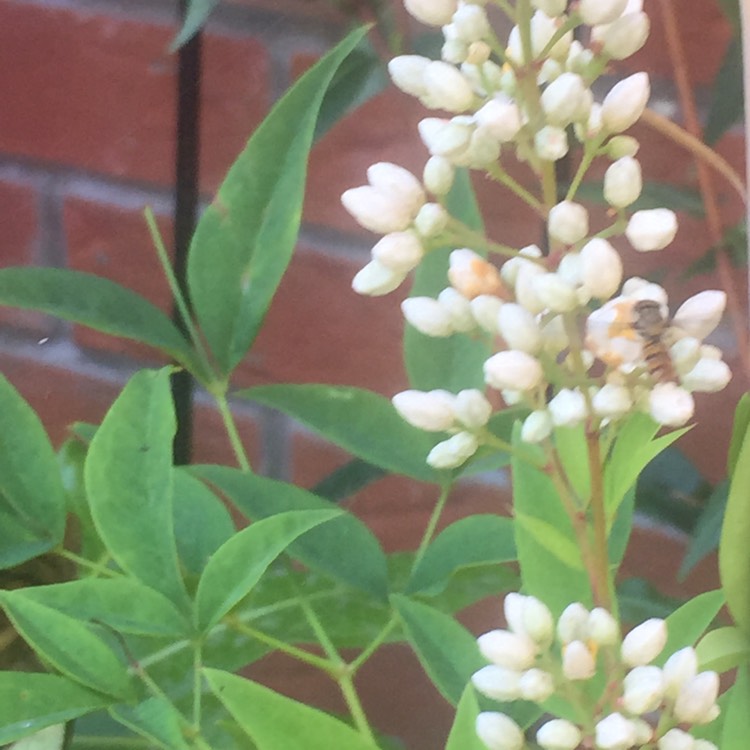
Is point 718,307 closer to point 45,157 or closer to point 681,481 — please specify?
point 681,481

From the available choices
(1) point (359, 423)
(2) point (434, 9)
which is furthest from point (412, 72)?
(1) point (359, 423)

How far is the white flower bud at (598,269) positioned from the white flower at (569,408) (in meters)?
0.02

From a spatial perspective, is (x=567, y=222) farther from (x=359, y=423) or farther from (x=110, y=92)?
(x=110, y=92)

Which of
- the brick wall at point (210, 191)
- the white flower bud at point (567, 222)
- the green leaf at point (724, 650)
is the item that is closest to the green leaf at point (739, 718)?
the green leaf at point (724, 650)

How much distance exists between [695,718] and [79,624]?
145mm

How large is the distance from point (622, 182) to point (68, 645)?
0.55 ft

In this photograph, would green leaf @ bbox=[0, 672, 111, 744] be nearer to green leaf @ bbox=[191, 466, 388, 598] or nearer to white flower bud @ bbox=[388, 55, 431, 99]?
green leaf @ bbox=[191, 466, 388, 598]

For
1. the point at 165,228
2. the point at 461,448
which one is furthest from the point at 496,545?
the point at 165,228

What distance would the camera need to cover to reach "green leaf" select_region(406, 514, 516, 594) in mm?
260

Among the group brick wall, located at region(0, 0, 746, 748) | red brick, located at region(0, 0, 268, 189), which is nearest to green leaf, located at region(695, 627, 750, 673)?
brick wall, located at region(0, 0, 746, 748)

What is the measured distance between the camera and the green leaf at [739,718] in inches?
7.5

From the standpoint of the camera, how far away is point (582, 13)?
166 mm

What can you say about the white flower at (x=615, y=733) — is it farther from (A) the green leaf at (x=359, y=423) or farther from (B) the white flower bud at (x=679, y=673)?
(A) the green leaf at (x=359, y=423)

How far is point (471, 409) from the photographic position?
0.18 metres
